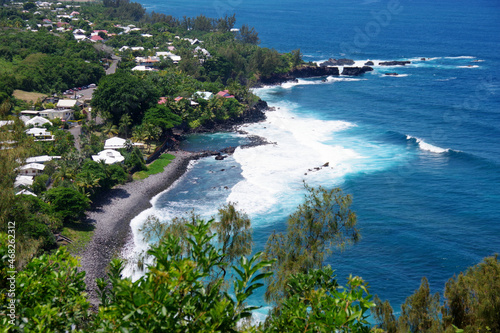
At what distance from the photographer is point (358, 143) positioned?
213ft

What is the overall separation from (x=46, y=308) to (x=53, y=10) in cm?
17353

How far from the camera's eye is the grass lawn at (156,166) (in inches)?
2097

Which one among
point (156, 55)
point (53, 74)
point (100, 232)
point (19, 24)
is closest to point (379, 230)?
point (100, 232)

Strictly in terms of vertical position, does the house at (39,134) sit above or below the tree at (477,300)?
below

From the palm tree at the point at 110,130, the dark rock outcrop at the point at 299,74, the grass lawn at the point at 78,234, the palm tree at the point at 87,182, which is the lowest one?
the grass lawn at the point at 78,234

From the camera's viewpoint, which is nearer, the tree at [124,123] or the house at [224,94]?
the tree at [124,123]

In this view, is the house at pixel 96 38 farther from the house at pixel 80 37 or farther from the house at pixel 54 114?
the house at pixel 54 114

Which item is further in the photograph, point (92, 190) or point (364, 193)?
point (364, 193)

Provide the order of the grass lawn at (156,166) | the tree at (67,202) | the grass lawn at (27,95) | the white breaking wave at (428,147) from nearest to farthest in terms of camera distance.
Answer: the tree at (67,202)
the grass lawn at (156,166)
the white breaking wave at (428,147)
the grass lawn at (27,95)

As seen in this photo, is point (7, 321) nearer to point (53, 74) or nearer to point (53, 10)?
point (53, 74)

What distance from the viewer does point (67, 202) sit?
39.9 m

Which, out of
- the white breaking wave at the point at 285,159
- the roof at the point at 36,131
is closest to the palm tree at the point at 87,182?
the white breaking wave at the point at 285,159

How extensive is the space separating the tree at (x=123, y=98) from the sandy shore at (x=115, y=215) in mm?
12369

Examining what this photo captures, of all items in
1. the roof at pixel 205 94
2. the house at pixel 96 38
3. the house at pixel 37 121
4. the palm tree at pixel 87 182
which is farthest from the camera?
the house at pixel 96 38
